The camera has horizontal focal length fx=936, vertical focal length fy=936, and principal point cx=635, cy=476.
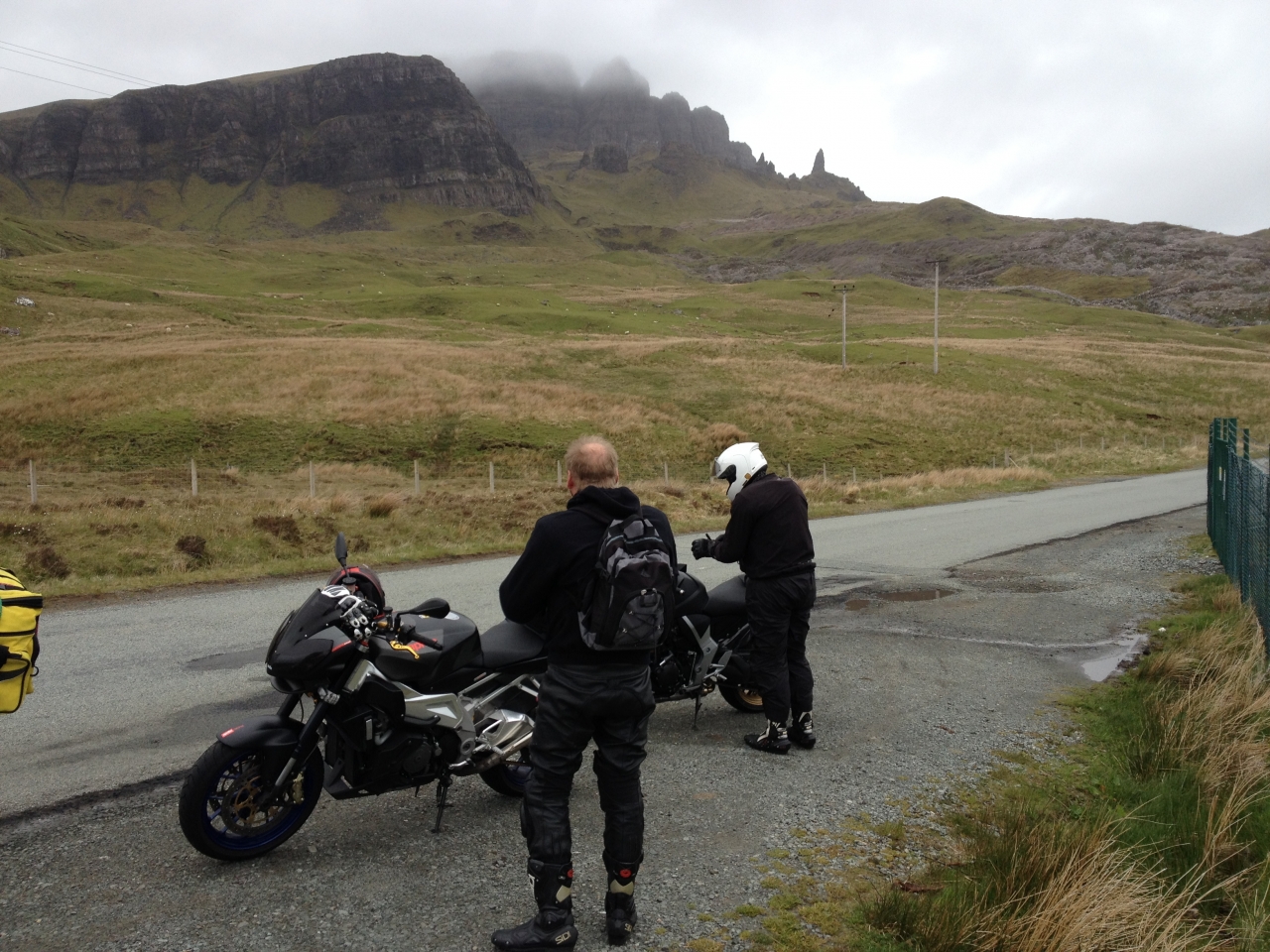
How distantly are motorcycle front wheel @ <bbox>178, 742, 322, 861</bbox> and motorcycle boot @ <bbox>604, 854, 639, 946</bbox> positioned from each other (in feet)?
5.80

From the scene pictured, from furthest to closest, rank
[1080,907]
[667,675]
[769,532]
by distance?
[667,675]
[769,532]
[1080,907]

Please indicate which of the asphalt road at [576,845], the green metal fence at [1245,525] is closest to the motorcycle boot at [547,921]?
the asphalt road at [576,845]

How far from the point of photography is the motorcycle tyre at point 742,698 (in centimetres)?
748

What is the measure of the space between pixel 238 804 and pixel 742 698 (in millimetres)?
4005

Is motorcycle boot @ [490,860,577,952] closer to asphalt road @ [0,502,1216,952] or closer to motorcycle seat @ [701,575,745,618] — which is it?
asphalt road @ [0,502,1216,952]

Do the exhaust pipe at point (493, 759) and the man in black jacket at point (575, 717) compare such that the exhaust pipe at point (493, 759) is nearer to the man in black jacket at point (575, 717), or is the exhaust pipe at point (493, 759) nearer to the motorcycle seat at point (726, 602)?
the man in black jacket at point (575, 717)

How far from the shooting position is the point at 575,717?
4.08 meters

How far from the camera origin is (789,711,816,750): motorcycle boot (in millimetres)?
6699

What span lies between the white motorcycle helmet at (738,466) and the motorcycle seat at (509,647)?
1.97 metres

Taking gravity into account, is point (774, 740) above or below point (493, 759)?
below

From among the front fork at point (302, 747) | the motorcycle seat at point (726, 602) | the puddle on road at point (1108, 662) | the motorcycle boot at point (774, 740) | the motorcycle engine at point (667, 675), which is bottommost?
the puddle on road at point (1108, 662)

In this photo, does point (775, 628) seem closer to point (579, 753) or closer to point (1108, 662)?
point (579, 753)

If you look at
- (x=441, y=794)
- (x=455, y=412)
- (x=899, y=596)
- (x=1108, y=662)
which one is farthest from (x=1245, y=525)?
(x=455, y=412)

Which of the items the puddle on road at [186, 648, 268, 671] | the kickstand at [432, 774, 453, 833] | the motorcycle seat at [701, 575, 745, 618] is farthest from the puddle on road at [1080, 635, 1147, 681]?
the puddle on road at [186, 648, 268, 671]
